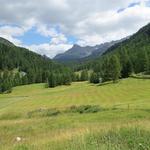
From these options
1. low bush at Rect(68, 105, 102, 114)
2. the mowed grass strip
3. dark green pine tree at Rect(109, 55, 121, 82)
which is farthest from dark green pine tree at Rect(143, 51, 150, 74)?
low bush at Rect(68, 105, 102, 114)

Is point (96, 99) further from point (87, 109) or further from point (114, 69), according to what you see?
point (114, 69)

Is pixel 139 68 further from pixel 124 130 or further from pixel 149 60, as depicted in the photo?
pixel 124 130

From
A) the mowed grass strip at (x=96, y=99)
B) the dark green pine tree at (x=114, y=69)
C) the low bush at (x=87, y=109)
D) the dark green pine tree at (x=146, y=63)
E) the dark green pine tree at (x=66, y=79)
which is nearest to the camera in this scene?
the low bush at (x=87, y=109)

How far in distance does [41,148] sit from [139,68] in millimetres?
139787

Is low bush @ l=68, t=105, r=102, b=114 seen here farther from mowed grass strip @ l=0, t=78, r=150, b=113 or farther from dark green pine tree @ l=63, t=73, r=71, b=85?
dark green pine tree @ l=63, t=73, r=71, b=85

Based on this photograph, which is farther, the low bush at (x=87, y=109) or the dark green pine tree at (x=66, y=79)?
the dark green pine tree at (x=66, y=79)

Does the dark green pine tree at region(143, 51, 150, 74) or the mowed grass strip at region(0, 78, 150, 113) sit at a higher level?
the dark green pine tree at region(143, 51, 150, 74)

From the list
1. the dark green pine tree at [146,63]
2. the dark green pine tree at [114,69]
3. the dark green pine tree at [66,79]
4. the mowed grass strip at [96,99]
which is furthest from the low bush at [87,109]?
the dark green pine tree at [66,79]

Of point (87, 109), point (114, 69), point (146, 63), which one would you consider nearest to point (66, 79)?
point (114, 69)

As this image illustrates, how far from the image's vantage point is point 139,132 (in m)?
11.6

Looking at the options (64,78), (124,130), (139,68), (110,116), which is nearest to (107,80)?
(139,68)

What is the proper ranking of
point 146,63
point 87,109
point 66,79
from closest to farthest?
point 87,109 → point 146,63 → point 66,79

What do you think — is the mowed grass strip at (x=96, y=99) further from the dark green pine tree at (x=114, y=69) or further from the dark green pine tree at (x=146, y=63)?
the dark green pine tree at (x=146, y=63)

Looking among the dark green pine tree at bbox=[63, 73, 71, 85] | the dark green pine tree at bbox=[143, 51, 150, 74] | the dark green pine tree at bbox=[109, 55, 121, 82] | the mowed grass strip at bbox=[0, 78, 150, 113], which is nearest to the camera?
the mowed grass strip at bbox=[0, 78, 150, 113]
